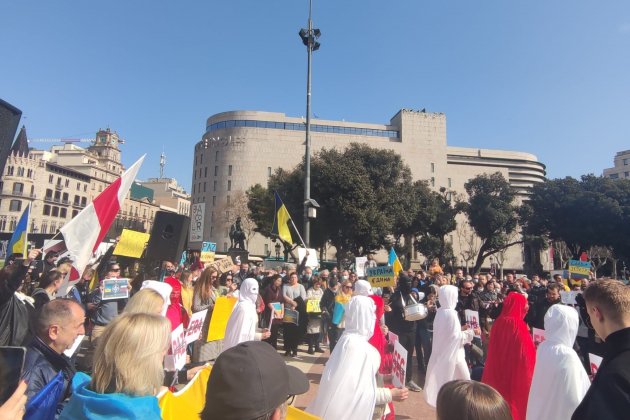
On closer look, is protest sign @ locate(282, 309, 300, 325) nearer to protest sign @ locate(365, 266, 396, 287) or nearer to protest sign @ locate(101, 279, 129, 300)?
protest sign @ locate(365, 266, 396, 287)

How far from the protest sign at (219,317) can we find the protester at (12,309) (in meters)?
2.47

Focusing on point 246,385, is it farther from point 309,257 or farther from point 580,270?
point 580,270

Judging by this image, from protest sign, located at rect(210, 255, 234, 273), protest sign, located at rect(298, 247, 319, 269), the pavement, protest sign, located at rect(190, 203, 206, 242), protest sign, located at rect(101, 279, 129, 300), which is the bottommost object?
the pavement

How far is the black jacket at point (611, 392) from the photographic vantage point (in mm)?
1788

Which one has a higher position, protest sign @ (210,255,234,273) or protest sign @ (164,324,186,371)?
protest sign @ (210,255,234,273)

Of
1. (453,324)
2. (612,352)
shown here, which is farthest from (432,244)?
(612,352)

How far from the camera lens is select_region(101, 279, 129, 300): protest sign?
580 cm

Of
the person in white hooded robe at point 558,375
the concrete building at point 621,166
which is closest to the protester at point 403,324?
the person in white hooded robe at point 558,375

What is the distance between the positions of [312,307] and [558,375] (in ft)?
22.6

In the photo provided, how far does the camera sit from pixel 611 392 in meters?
1.83

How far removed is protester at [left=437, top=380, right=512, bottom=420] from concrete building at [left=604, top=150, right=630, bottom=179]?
11351 cm

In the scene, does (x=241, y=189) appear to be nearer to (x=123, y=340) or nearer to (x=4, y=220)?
(x=4, y=220)

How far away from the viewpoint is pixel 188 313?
612 centimetres

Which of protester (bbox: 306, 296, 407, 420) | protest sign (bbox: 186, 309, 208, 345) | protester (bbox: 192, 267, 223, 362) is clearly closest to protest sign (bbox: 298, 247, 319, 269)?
protester (bbox: 192, 267, 223, 362)
